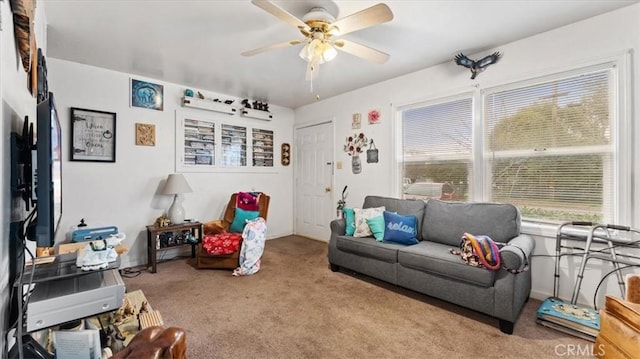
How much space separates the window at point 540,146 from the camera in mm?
2273

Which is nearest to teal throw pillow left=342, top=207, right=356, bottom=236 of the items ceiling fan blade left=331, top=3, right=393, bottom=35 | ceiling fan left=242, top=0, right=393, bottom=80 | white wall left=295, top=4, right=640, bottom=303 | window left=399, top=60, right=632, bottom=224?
white wall left=295, top=4, right=640, bottom=303

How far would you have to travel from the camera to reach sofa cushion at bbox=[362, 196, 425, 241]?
10.1ft

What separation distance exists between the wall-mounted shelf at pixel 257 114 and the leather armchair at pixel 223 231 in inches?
52.4

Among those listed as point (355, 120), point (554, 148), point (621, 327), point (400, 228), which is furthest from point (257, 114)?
point (621, 327)

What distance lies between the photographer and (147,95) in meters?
3.56

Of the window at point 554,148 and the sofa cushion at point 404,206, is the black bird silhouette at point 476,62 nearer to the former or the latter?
the window at point 554,148

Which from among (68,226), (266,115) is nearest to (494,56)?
(266,115)

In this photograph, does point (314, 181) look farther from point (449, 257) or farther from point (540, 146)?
point (540, 146)

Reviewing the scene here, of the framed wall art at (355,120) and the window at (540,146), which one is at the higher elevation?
the framed wall art at (355,120)

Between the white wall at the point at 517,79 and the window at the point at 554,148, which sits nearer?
the white wall at the point at 517,79

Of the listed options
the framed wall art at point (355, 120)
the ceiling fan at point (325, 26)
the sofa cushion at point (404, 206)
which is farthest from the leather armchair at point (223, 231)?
the ceiling fan at point (325, 26)

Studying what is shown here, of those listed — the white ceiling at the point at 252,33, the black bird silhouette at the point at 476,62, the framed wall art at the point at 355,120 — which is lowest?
the framed wall art at the point at 355,120

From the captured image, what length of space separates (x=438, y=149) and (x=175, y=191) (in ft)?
10.7

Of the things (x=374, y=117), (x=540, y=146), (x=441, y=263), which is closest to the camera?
(x=441, y=263)
